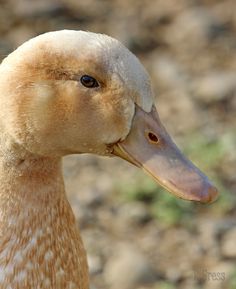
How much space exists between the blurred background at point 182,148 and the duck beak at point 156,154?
1.52m

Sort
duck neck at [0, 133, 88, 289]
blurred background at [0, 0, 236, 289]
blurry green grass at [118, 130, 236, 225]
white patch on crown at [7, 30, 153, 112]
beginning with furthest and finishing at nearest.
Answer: blurry green grass at [118, 130, 236, 225]
blurred background at [0, 0, 236, 289]
duck neck at [0, 133, 88, 289]
white patch on crown at [7, 30, 153, 112]

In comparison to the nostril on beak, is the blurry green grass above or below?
below

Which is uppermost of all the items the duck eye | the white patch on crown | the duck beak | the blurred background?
the white patch on crown

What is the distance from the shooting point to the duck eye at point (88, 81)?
2.49 m

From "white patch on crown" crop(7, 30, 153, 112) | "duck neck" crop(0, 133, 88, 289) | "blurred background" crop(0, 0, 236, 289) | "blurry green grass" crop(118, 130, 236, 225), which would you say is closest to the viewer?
"white patch on crown" crop(7, 30, 153, 112)

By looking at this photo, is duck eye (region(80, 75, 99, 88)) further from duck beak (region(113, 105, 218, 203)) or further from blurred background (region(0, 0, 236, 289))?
blurred background (region(0, 0, 236, 289))

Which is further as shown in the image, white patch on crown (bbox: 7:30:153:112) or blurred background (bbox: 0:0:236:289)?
blurred background (bbox: 0:0:236:289)

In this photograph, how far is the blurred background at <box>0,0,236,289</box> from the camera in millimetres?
4125

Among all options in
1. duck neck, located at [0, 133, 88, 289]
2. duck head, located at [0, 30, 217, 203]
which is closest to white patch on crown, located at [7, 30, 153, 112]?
duck head, located at [0, 30, 217, 203]

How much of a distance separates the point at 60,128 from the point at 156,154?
0.89 feet

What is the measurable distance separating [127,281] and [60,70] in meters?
1.68

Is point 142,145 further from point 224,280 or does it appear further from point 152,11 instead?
point 152,11

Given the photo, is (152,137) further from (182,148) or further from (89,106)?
(182,148)

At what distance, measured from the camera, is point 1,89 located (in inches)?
101
